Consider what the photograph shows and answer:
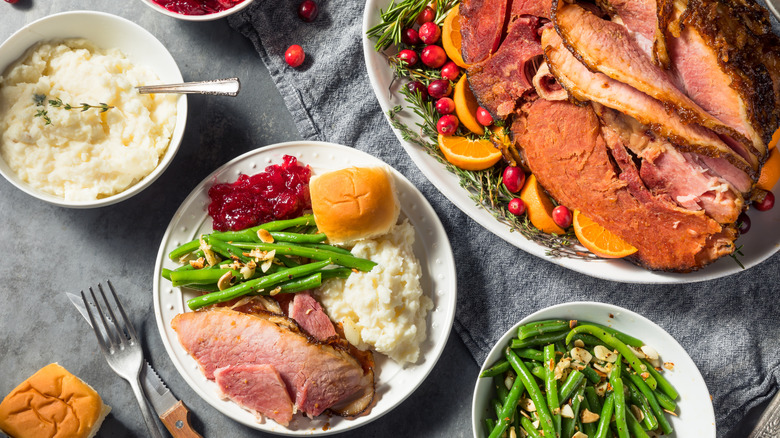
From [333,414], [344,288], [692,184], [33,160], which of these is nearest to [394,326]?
[344,288]

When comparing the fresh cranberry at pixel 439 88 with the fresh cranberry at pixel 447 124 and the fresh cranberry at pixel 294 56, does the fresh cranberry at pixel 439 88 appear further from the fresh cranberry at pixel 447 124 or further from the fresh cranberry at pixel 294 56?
the fresh cranberry at pixel 294 56

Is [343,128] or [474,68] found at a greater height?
[474,68]

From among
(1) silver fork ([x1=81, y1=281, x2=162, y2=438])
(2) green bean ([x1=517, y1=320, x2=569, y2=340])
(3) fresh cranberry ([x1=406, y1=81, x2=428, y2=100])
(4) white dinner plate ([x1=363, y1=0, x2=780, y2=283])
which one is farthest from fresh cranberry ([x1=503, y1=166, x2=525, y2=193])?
(1) silver fork ([x1=81, y1=281, x2=162, y2=438])

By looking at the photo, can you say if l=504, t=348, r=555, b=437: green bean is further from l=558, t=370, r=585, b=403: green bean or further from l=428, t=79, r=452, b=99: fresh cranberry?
l=428, t=79, r=452, b=99: fresh cranberry

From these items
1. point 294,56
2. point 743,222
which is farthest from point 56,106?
point 743,222

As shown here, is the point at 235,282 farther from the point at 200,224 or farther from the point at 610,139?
the point at 610,139

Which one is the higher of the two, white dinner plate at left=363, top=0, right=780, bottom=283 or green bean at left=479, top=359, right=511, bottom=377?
white dinner plate at left=363, top=0, right=780, bottom=283

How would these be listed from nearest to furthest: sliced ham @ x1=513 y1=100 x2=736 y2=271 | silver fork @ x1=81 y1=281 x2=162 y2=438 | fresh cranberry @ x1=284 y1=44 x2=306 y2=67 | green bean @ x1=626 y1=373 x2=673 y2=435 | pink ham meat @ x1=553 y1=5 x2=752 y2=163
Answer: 1. pink ham meat @ x1=553 y1=5 x2=752 y2=163
2. sliced ham @ x1=513 y1=100 x2=736 y2=271
3. green bean @ x1=626 y1=373 x2=673 y2=435
4. silver fork @ x1=81 y1=281 x2=162 y2=438
5. fresh cranberry @ x1=284 y1=44 x2=306 y2=67

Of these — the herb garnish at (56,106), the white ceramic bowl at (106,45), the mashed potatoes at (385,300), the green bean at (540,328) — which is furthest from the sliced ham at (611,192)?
the herb garnish at (56,106)
